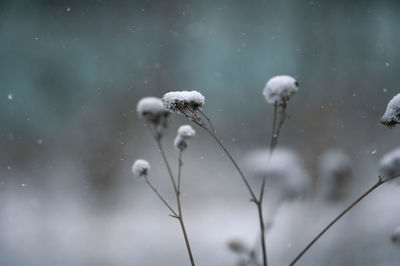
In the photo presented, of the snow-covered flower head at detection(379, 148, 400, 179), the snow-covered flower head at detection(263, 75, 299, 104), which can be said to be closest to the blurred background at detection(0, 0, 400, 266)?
the snow-covered flower head at detection(379, 148, 400, 179)

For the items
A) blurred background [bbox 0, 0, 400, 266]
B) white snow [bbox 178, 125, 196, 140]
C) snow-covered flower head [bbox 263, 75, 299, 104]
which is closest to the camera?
snow-covered flower head [bbox 263, 75, 299, 104]

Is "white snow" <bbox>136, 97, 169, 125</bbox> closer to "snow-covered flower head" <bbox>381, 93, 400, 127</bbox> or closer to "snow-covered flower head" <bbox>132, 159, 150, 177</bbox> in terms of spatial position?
"snow-covered flower head" <bbox>132, 159, 150, 177</bbox>

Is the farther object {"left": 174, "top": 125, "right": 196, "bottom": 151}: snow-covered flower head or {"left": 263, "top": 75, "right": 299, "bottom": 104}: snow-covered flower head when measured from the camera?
{"left": 174, "top": 125, "right": 196, "bottom": 151}: snow-covered flower head

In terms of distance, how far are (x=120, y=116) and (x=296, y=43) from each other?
1057mm

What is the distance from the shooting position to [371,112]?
5.17 feet

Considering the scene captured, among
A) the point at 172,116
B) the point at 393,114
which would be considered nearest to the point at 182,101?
the point at 393,114

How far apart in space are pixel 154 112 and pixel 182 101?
0.05 m

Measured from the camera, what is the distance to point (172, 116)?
164 centimetres

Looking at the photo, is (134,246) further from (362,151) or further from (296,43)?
(296,43)

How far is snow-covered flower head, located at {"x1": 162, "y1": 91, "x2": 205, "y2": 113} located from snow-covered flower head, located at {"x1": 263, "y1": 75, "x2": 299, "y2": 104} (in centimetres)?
11

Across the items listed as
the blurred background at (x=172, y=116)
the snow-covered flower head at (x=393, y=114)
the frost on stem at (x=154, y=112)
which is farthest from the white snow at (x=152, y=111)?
the blurred background at (x=172, y=116)

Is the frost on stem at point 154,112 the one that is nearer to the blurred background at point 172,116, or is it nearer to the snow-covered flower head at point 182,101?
the snow-covered flower head at point 182,101

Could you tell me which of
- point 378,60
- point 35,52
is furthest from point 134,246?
point 378,60

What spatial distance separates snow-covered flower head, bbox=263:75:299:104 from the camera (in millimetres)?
379
